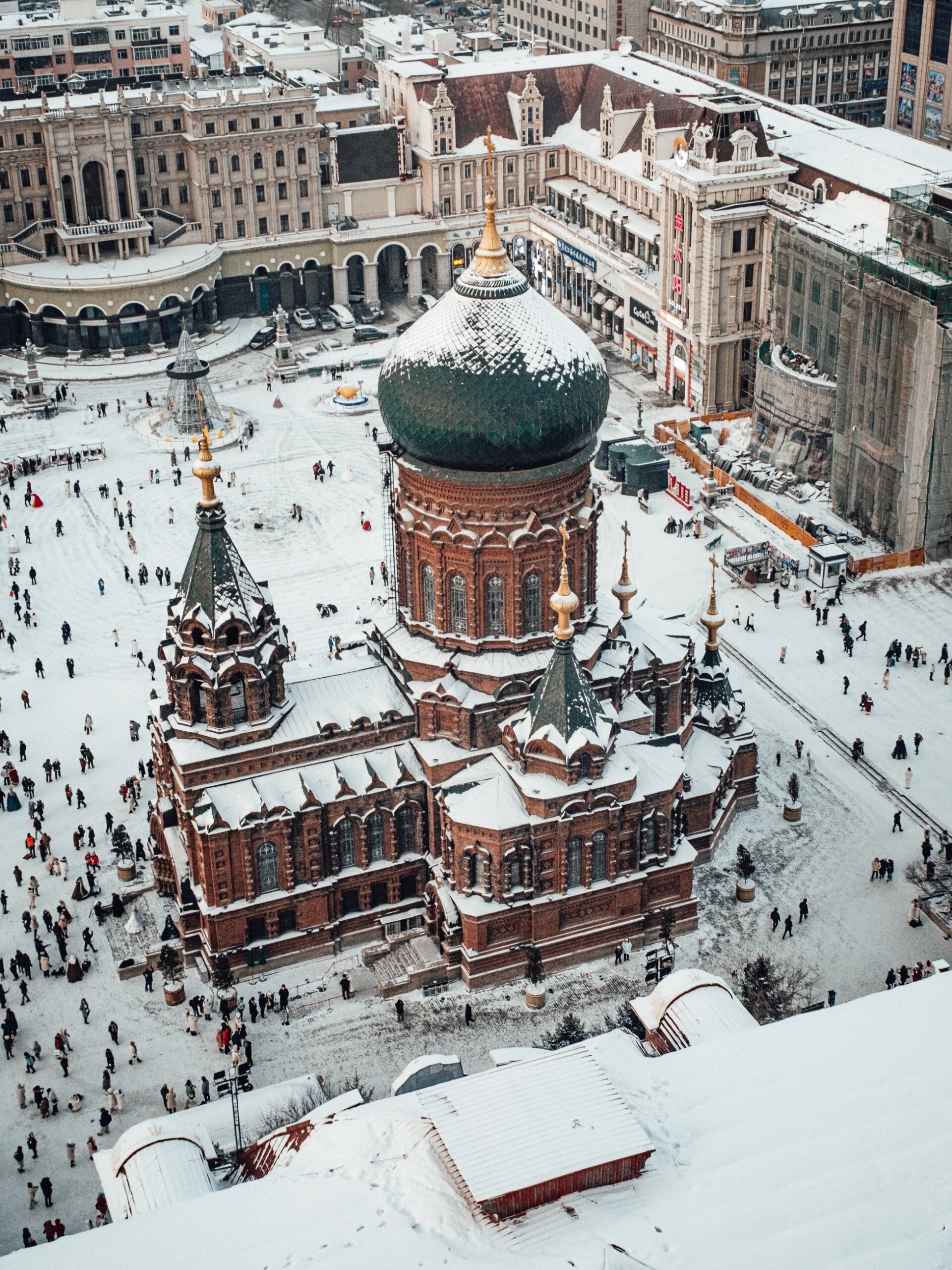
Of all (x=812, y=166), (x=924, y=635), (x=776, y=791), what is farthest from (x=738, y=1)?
(x=776, y=791)

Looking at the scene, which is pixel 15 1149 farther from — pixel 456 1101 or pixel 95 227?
pixel 95 227

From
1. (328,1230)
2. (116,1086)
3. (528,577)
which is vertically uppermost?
(528,577)

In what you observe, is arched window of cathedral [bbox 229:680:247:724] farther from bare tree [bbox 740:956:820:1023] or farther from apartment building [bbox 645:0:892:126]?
Result: apartment building [bbox 645:0:892:126]

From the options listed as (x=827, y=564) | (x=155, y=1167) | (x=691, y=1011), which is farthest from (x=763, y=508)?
(x=155, y=1167)

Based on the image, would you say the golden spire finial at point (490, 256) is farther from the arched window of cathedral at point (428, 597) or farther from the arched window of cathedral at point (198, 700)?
the arched window of cathedral at point (198, 700)

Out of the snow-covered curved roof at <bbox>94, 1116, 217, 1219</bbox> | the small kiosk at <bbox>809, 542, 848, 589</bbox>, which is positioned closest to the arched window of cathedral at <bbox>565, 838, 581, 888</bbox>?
the snow-covered curved roof at <bbox>94, 1116, 217, 1219</bbox>
